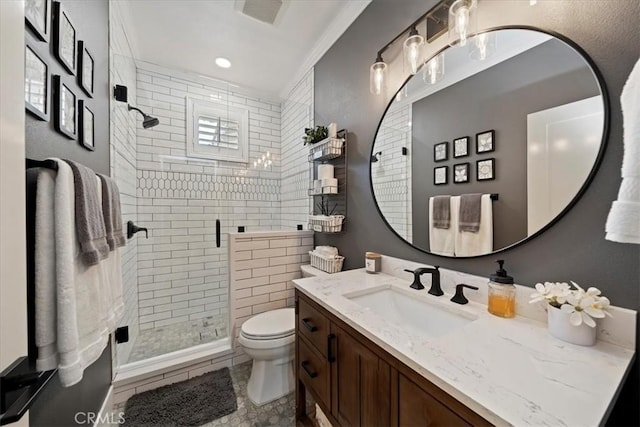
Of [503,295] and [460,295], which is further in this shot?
[460,295]

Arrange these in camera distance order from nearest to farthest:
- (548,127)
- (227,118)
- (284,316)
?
1. (548,127)
2. (284,316)
3. (227,118)

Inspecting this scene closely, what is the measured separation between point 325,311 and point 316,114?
1.95 metres

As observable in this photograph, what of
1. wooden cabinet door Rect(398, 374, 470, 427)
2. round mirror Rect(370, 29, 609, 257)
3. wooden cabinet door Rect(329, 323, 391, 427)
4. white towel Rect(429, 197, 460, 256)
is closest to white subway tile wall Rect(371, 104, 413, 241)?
round mirror Rect(370, 29, 609, 257)

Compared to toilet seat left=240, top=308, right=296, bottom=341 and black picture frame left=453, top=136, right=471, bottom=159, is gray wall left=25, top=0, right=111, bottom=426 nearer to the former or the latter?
toilet seat left=240, top=308, right=296, bottom=341

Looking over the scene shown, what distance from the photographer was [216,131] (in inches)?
101

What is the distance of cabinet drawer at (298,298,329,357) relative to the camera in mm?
1120

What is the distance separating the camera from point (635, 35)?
0.73m

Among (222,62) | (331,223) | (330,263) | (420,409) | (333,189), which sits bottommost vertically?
(420,409)

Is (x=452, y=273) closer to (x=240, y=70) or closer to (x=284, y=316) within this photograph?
(x=284, y=316)

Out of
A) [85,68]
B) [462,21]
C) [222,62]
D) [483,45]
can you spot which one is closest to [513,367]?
[483,45]

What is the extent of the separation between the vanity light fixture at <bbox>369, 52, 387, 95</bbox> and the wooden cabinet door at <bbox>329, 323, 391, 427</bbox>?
1455 mm

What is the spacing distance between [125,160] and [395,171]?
7.23 ft

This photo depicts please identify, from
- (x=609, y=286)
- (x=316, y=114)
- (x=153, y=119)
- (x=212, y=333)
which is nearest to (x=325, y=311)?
(x=609, y=286)

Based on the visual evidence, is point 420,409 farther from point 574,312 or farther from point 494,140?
point 494,140
